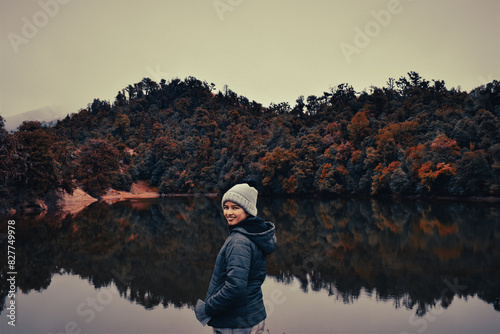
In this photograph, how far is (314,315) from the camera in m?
7.09

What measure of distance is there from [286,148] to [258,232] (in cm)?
5945

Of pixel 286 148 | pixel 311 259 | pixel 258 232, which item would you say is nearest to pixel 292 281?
pixel 311 259

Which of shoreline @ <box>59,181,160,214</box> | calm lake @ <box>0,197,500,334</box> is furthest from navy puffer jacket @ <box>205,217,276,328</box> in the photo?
shoreline @ <box>59,181,160,214</box>

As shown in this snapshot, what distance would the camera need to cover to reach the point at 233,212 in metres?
2.93

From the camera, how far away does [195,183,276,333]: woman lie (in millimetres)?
2730

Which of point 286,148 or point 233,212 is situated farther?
point 286,148

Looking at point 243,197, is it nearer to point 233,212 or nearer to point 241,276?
point 233,212

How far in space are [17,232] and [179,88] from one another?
9982 cm

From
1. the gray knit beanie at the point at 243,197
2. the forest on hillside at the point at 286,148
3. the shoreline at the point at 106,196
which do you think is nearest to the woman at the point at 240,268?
the gray knit beanie at the point at 243,197

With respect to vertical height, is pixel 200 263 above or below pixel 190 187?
below

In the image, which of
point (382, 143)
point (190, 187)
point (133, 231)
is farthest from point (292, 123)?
point (133, 231)

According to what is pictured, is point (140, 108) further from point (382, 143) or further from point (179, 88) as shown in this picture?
point (382, 143)

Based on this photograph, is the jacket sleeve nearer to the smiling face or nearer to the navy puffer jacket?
the navy puffer jacket

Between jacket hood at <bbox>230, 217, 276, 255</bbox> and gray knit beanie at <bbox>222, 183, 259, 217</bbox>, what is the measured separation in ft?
0.31
